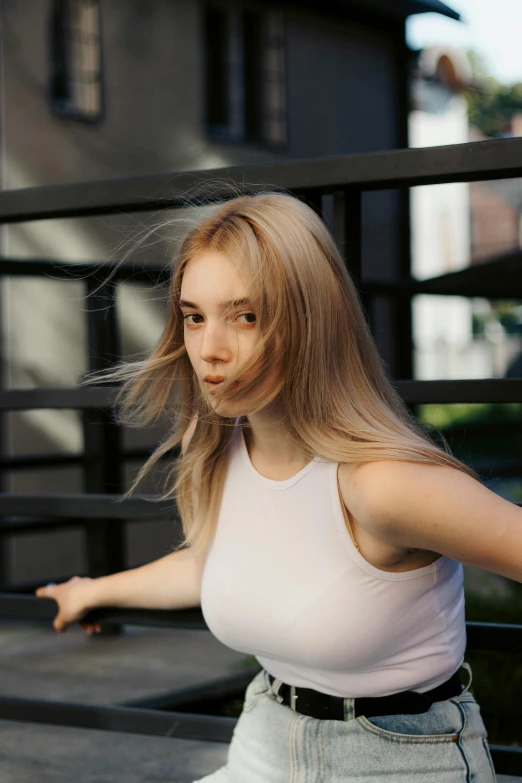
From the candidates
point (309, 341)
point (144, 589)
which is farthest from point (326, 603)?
point (144, 589)

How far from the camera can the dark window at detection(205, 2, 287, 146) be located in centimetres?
860

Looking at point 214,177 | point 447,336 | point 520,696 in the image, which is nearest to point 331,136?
point 520,696

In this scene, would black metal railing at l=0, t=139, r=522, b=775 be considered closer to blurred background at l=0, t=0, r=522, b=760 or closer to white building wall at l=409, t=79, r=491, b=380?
blurred background at l=0, t=0, r=522, b=760

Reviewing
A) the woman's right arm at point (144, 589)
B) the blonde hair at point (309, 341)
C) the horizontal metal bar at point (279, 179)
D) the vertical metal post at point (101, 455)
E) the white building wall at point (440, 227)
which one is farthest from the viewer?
the white building wall at point (440, 227)

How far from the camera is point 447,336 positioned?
29156 millimetres

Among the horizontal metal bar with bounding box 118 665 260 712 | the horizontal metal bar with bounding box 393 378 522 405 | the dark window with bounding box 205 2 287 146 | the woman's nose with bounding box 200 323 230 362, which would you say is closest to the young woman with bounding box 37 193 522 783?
the woman's nose with bounding box 200 323 230 362

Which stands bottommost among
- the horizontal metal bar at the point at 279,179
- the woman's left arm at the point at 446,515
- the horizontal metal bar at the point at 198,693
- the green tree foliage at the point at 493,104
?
the horizontal metal bar at the point at 198,693

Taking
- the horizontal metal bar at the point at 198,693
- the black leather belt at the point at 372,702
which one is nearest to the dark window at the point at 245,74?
the horizontal metal bar at the point at 198,693

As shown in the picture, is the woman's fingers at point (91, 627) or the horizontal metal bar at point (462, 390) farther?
the woman's fingers at point (91, 627)

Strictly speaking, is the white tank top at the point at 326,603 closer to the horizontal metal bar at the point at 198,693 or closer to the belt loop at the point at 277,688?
the belt loop at the point at 277,688

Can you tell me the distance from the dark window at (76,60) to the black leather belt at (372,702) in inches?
249

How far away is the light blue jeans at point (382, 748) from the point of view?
158cm

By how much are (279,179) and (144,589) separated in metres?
0.81

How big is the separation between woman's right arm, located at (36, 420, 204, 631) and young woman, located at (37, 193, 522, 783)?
0.91 ft
